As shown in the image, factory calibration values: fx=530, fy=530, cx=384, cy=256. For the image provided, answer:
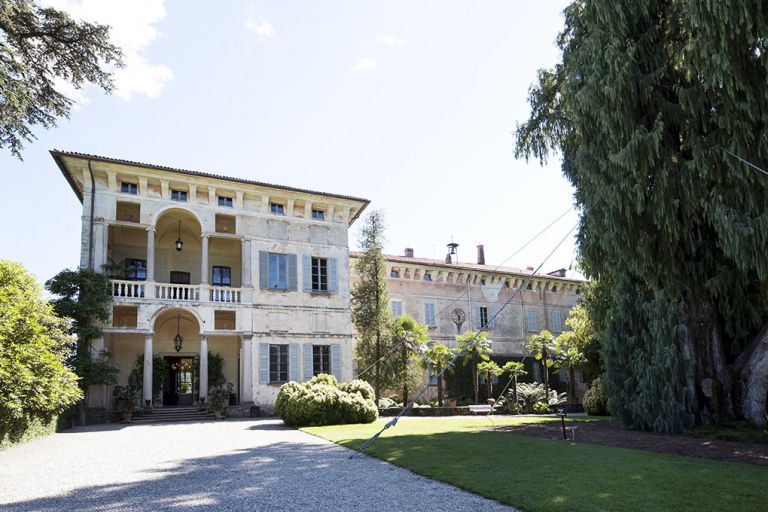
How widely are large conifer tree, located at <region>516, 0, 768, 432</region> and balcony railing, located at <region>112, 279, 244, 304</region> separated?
14.4 meters

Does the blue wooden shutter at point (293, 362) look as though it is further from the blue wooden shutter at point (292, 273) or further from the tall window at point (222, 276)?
the tall window at point (222, 276)

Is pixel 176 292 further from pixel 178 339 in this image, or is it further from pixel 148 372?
pixel 148 372

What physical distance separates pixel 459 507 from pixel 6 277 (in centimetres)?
1175

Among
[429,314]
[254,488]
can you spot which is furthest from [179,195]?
[254,488]

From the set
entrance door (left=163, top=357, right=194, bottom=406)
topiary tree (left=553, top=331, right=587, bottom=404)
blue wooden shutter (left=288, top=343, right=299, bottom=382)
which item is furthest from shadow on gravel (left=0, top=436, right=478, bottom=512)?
entrance door (left=163, top=357, right=194, bottom=406)

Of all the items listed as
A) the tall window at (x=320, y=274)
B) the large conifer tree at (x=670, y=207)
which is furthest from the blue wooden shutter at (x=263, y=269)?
the large conifer tree at (x=670, y=207)

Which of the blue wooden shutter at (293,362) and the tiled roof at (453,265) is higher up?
the tiled roof at (453,265)

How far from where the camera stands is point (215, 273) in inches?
981

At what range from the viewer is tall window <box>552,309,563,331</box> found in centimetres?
3788

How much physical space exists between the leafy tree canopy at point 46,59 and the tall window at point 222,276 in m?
14.1

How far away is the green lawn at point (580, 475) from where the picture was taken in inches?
210

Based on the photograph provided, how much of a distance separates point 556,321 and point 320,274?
21141 millimetres

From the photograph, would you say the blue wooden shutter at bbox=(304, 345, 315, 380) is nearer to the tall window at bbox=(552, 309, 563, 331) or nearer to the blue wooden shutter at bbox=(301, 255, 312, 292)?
the blue wooden shutter at bbox=(301, 255, 312, 292)

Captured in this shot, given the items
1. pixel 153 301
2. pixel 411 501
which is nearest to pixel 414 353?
pixel 153 301
